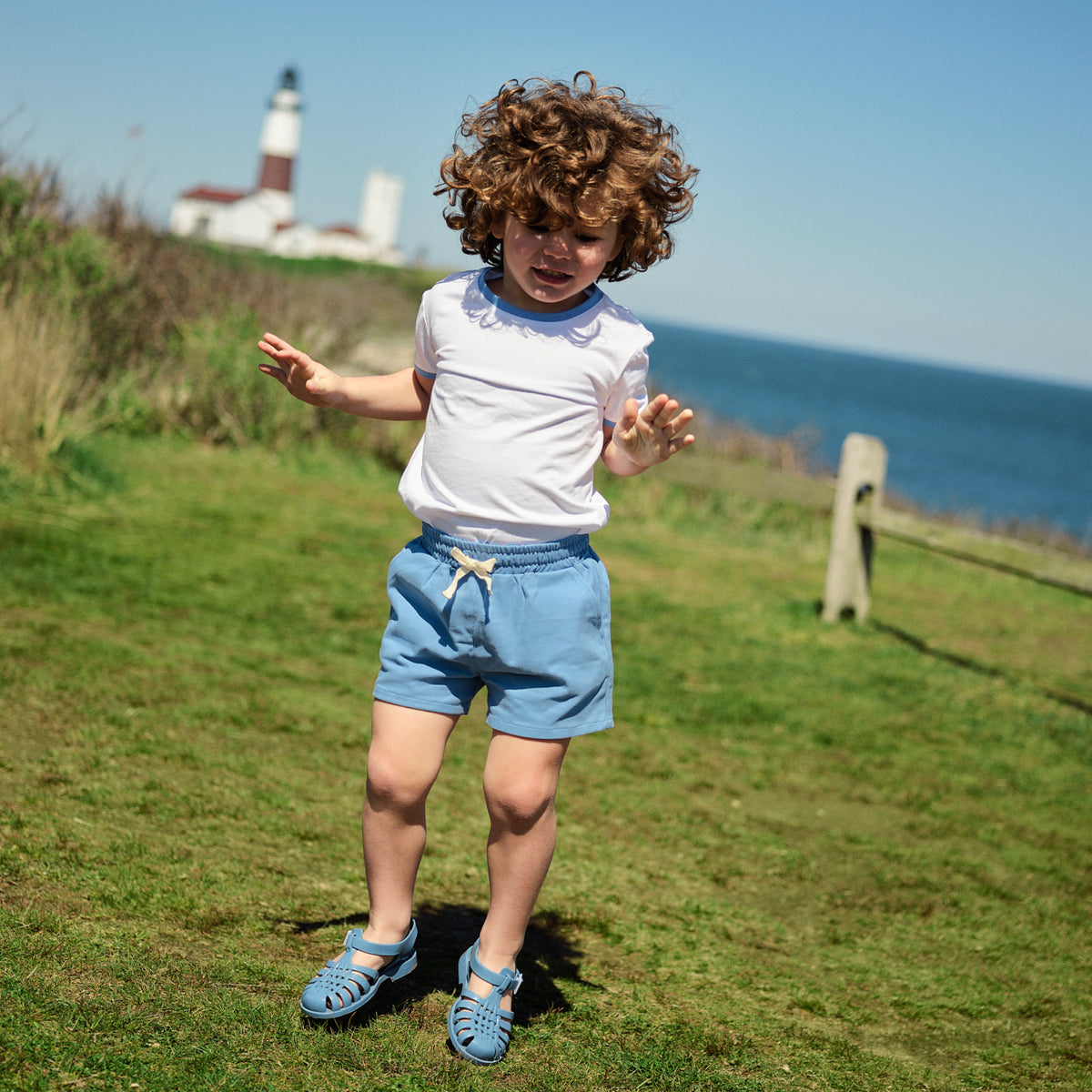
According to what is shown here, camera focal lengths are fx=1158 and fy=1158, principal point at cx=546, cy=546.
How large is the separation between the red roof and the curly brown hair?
74218 millimetres

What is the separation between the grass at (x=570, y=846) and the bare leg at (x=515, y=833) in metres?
0.22

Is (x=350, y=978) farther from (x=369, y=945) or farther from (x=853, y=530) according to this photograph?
(x=853, y=530)

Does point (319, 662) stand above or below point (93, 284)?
below

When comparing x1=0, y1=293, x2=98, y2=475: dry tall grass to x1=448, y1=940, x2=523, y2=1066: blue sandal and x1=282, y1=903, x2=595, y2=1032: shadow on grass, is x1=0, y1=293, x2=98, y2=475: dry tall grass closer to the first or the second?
x1=282, y1=903, x2=595, y2=1032: shadow on grass

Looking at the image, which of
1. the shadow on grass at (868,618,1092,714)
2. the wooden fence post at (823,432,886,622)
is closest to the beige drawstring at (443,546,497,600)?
the shadow on grass at (868,618,1092,714)

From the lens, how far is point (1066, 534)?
46.4 feet

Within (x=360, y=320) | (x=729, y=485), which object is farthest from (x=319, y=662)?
(x=360, y=320)

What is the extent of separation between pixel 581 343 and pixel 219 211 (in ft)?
238

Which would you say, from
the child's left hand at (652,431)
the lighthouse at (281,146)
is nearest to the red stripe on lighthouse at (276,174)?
the lighthouse at (281,146)

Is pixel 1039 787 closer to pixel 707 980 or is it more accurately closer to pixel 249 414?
pixel 707 980

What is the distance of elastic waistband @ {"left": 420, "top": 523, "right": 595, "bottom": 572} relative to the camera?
89.8 inches

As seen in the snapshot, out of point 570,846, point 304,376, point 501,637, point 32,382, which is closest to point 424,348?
point 304,376

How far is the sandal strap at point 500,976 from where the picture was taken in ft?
7.53

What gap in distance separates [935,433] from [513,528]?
73.2 metres
